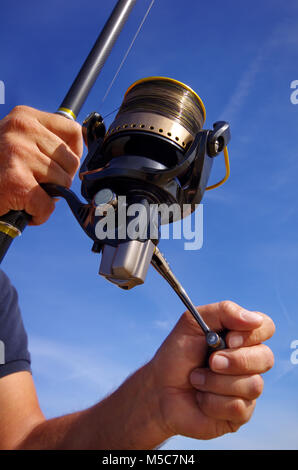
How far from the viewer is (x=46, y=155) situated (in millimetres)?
1424

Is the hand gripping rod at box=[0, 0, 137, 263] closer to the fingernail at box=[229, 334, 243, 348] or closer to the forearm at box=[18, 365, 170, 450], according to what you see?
the forearm at box=[18, 365, 170, 450]

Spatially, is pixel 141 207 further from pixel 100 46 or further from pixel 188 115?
pixel 100 46

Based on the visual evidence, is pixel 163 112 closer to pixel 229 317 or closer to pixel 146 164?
pixel 146 164

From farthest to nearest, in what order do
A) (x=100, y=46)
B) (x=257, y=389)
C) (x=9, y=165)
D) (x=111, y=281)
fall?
(x=100, y=46), (x=9, y=165), (x=257, y=389), (x=111, y=281)

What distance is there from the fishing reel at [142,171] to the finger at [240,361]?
39 centimetres

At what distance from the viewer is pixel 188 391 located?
1.36 m

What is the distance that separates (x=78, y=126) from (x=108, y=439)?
1.35 m

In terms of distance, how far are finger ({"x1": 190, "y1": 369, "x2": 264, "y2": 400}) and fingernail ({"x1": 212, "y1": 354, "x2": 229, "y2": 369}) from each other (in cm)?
4

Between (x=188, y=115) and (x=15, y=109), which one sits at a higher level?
(x=188, y=115)

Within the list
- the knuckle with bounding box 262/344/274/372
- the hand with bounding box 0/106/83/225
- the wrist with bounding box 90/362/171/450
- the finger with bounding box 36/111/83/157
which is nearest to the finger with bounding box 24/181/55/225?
the hand with bounding box 0/106/83/225

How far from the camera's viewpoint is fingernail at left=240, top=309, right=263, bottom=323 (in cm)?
125

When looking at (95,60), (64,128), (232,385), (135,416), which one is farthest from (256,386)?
(95,60)

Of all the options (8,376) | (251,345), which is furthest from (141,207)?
(8,376)
